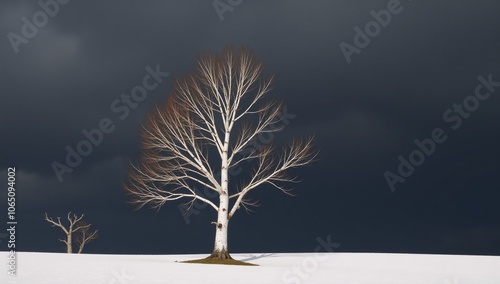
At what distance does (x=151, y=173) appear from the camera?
31578 mm

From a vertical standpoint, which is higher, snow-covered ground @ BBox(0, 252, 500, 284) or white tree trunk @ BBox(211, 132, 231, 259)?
white tree trunk @ BBox(211, 132, 231, 259)

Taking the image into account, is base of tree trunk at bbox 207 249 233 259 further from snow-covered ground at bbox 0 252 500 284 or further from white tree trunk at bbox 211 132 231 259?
snow-covered ground at bbox 0 252 500 284

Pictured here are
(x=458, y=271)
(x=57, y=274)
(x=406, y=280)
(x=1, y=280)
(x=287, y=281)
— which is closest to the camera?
(x=1, y=280)

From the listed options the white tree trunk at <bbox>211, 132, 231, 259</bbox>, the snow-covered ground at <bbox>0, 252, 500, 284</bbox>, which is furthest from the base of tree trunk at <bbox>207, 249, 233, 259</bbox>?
the snow-covered ground at <bbox>0, 252, 500, 284</bbox>

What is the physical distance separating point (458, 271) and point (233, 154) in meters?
13.6

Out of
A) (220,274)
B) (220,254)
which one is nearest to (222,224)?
(220,254)

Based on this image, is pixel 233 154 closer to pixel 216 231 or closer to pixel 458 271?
pixel 216 231

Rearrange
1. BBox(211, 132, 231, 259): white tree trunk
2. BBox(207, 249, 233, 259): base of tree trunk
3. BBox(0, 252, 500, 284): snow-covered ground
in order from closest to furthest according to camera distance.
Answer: BBox(0, 252, 500, 284): snow-covered ground → BBox(207, 249, 233, 259): base of tree trunk → BBox(211, 132, 231, 259): white tree trunk

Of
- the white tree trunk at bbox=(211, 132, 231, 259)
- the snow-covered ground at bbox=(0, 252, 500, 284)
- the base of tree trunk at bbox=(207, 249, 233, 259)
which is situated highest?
the white tree trunk at bbox=(211, 132, 231, 259)

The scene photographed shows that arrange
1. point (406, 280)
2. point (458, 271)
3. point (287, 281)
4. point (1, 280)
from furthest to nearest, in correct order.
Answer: point (458, 271) → point (406, 280) → point (287, 281) → point (1, 280)

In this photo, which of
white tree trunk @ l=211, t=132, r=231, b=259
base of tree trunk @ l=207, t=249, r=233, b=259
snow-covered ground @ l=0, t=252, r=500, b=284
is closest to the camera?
snow-covered ground @ l=0, t=252, r=500, b=284

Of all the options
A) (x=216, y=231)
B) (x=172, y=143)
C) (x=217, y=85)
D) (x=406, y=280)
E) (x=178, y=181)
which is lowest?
(x=406, y=280)

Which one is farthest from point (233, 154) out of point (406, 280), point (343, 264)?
point (406, 280)

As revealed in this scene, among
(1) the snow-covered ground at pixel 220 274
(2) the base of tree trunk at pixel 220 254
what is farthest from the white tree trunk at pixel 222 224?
(1) the snow-covered ground at pixel 220 274
